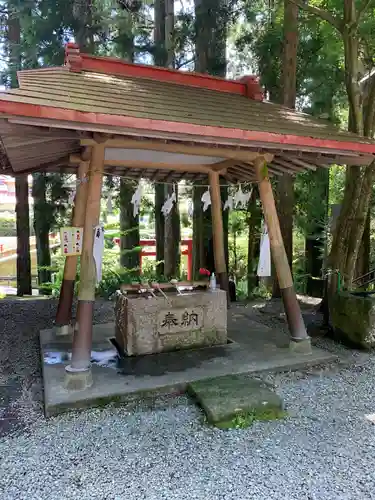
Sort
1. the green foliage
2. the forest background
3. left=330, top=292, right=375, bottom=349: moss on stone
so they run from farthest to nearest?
the green foliage → the forest background → left=330, top=292, right=375, bottom=349: moss on stone

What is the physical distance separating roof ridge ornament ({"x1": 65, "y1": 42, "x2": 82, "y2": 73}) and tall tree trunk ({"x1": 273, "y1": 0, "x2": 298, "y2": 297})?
15.3ft

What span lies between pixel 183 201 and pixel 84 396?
10504 mm

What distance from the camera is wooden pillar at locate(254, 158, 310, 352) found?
498 cm

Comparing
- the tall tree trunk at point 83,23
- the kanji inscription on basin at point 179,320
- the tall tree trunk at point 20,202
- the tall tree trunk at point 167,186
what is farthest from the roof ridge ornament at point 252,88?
the tall tree trunk at point 20,202

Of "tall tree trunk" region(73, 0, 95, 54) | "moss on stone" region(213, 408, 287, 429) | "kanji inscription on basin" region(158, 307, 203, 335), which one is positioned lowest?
"moss on stone" region(213, 408, 287, 429)

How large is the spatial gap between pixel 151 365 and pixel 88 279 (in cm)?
132

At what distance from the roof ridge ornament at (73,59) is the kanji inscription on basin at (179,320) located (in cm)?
324

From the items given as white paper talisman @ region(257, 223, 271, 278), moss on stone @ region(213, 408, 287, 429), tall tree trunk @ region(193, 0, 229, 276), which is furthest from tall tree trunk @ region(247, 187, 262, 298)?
moss on stone @ region(213, 408, 287, 429)

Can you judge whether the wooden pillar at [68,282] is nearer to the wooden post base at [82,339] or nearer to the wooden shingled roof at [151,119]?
the wooden shingled roof at [151,119]

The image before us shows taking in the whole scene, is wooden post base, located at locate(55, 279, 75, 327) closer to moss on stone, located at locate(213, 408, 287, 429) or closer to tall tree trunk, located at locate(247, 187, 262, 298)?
moss on stone, located at locate(213, 408, 287, 429)

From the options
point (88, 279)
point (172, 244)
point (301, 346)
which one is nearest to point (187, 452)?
point (88, 279)

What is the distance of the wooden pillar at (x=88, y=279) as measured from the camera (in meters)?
3.93

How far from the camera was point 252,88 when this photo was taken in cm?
604

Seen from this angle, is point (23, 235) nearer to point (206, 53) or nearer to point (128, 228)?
point (128, 228)
